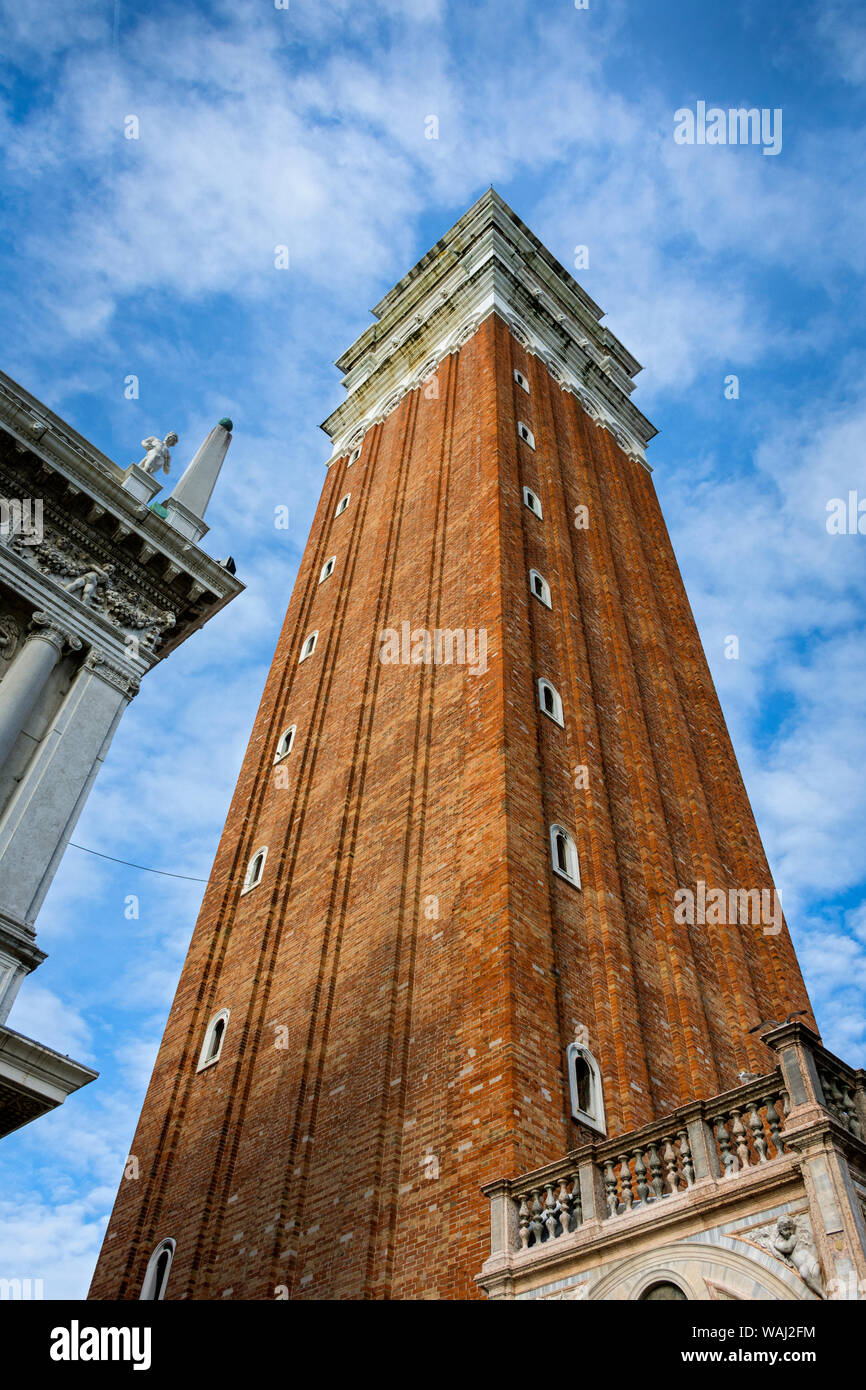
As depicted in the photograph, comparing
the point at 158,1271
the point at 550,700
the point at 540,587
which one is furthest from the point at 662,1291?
the point at 540,587

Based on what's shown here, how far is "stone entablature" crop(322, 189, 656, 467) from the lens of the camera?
35438mm

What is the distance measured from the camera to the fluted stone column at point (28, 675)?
1161 cm

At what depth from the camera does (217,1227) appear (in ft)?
55.8

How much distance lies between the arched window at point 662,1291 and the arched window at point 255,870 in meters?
14.6

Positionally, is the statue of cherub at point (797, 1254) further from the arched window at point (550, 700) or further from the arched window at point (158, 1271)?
the arched window at point (550, 700)

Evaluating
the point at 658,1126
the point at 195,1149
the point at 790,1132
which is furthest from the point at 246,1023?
the point at 790,1132

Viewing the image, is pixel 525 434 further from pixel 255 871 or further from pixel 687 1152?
pixel 687 1152

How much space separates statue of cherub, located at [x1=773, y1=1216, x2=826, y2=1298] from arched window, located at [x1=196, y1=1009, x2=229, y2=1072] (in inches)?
517

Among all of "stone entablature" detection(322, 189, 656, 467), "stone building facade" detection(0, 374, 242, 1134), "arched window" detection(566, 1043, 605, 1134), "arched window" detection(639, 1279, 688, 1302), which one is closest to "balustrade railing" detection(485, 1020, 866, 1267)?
"arched window" detection(639, 1279, 688, 1302)

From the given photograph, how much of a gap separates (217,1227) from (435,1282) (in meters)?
5.41

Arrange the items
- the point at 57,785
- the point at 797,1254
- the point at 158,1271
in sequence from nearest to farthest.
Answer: the point at 797,1254 → the point at 57,785 → the point at 158,1271

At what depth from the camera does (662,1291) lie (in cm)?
933

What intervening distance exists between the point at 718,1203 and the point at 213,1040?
13.1 m

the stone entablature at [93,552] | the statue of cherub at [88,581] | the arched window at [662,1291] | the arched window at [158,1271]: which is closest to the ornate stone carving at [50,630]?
the stone entablature at [93,552]
